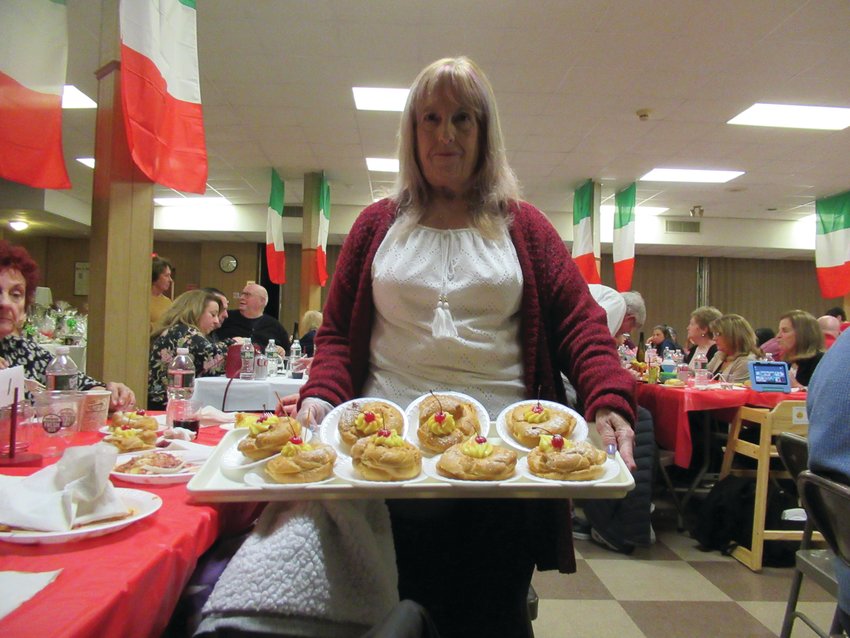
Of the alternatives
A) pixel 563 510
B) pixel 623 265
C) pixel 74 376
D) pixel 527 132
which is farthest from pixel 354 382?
pixel 623 265

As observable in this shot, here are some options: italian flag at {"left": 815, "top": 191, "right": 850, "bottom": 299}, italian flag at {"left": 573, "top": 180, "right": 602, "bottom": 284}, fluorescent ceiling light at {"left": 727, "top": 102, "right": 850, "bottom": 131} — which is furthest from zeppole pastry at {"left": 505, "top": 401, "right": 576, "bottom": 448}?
italian flag at {"left": 815, "top": 191, "right": 850, "bottom": 299}

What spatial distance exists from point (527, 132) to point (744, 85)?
2080 mm

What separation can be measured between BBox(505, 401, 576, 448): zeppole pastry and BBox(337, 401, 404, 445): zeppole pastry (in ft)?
0.66

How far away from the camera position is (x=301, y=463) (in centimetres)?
89

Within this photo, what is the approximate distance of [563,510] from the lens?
97 centimetres

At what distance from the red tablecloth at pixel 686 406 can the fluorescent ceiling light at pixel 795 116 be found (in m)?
3.26

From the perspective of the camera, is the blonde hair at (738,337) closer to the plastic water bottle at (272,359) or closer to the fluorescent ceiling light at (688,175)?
the plastic water bottle at (272,359)

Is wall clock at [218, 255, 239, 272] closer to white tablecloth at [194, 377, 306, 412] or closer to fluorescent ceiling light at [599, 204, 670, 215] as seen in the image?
fluorescent ceiling light at [599, 204, 670, 215]

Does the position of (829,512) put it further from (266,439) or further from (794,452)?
(266,439)

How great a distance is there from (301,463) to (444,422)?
0.86ft

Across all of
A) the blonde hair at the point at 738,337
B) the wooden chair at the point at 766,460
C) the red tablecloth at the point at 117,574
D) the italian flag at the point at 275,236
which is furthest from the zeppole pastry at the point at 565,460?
the italian flag at the point at 275,236

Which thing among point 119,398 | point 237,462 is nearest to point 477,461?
point 237,462

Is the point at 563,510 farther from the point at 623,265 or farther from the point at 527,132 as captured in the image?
the point at 623,265

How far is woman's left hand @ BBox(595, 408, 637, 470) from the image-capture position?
952mm
